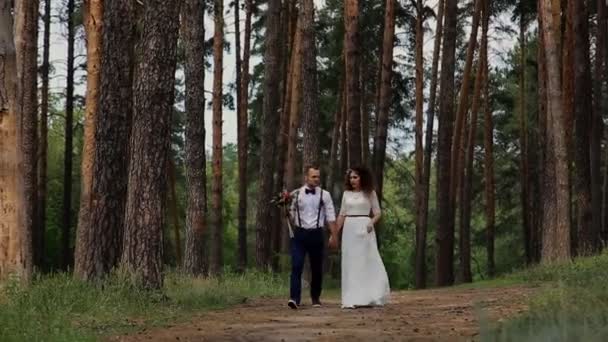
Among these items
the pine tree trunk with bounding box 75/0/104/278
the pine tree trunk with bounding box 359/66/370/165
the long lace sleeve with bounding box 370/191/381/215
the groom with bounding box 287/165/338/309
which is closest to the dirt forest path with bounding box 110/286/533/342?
the groom with bounding box 287/165/338/309

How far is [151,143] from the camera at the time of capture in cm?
1169

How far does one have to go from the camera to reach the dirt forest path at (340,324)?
8.23 meters

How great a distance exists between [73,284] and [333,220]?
148 inches

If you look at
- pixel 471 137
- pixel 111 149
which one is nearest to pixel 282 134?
A: pixel 471 137

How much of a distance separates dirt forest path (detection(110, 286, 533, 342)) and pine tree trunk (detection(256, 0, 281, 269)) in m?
10.4

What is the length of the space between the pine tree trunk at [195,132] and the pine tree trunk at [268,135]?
383 cm

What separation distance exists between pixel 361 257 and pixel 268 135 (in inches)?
467

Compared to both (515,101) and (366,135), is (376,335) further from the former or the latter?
(515,101)

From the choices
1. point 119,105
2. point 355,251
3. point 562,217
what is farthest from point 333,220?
point 562,217

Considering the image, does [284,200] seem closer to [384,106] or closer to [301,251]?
[301,251]

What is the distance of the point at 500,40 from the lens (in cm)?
3750

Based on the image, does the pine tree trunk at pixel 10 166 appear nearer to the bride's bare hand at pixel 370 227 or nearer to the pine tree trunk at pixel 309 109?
the bride's bare hand at pixel 370 227

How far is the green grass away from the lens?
7660 millimetres

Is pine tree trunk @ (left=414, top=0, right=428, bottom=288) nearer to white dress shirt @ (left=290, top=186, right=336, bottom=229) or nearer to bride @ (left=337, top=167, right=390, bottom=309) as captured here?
bride @ (left=337, top=167, right=390, bottom=309)
